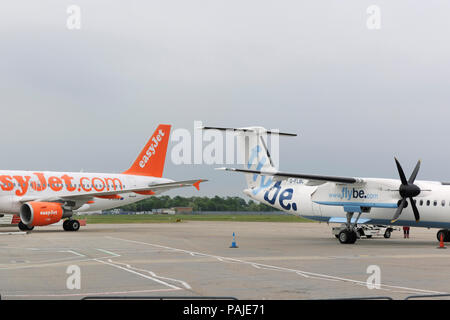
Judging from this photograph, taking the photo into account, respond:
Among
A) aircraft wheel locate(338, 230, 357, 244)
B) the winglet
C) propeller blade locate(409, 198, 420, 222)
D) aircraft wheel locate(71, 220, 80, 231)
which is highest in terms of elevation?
the winglet

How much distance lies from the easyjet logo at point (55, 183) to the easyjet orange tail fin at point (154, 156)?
8.43 feet

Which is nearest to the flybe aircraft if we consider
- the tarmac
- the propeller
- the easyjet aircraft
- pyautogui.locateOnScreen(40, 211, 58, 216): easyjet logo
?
the propeller

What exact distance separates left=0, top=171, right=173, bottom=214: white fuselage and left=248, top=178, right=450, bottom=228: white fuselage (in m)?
15.5

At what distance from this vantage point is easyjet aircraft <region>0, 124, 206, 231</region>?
33.9m

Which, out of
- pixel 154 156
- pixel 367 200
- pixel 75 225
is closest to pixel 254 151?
pixel 367 200

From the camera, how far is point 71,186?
38.0 metres

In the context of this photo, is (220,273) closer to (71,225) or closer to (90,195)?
(90,195)

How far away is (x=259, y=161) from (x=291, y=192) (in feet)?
14.1

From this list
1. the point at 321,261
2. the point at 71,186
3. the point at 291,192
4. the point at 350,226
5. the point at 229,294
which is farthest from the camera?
the point at 71,186

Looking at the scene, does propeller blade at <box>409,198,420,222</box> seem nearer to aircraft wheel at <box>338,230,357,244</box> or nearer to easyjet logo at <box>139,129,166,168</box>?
aircraft wheel at <box>338,230,357,244</box>

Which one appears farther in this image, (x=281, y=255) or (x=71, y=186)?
(x=71, y=186)

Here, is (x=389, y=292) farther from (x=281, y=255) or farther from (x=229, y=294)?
(x=281, y=255)

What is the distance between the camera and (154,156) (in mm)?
43875
